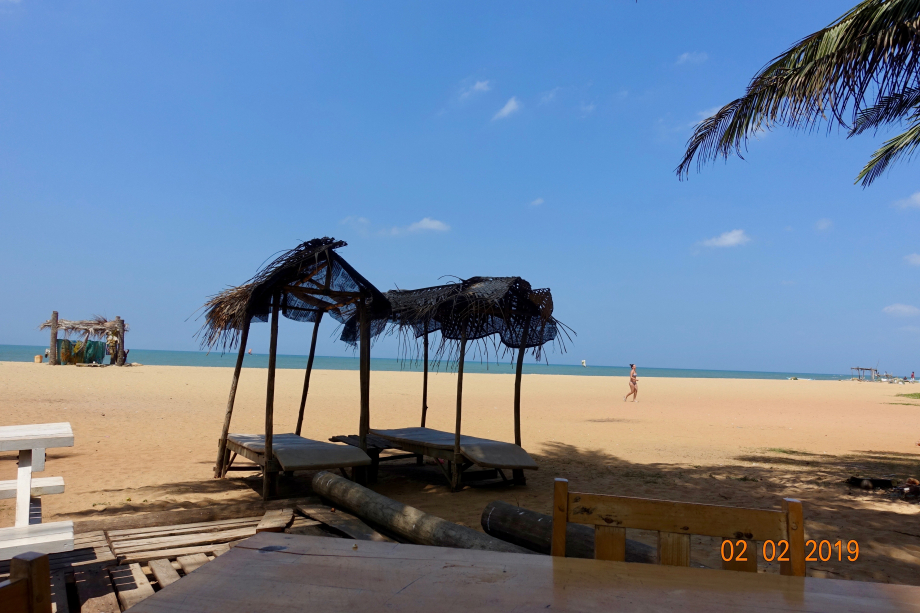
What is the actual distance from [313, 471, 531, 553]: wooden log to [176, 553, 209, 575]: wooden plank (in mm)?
1264

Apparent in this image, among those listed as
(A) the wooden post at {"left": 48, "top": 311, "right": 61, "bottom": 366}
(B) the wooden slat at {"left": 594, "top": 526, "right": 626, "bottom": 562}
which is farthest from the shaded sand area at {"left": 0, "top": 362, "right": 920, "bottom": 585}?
(A) the wooden post at {"left": 48, "top": 311, "right": 61, "bottom": 366}

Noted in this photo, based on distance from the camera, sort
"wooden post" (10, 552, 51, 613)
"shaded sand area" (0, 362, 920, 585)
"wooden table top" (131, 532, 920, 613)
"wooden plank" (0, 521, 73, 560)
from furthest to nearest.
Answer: "shaded sand area" (0, 362, 920, 585), "wooden plank" (0, 521, 73, 560), "wooden table top" (131, 532, 920, 613), "wooden post" (10, 552, 51, 613)

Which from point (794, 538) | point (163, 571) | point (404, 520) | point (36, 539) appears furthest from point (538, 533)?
point (36, 539)

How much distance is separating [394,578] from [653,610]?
27.2 inches

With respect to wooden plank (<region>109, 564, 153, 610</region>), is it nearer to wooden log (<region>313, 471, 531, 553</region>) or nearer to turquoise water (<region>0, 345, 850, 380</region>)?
wooden log (<region>313, 471, 531, 553</region>)

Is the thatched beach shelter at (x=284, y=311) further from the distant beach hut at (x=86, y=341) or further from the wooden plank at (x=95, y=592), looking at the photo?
the distant beach hut at (x=86, y=341)

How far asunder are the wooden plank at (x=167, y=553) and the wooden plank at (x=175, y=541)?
0.21ft

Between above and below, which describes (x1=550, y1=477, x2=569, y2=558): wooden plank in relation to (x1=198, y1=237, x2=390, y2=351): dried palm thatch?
below

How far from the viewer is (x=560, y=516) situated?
6.40ft

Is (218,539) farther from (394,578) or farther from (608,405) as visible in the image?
(608,405)

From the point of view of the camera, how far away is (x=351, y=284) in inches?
285

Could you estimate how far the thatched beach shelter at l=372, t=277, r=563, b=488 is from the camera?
6789mm

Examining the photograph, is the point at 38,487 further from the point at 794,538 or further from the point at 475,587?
the point at 794,538

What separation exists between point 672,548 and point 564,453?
7.83m
